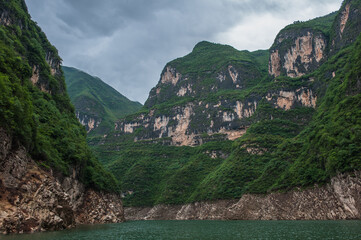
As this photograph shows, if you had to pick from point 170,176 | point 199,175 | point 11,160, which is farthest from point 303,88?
point 11,160

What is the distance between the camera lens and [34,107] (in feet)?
168

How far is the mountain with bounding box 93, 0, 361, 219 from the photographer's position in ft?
218

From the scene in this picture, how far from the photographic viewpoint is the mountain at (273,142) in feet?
218

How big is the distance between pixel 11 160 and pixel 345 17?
159m

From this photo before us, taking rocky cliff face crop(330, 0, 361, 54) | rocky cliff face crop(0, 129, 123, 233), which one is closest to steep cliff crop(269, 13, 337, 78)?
rocky cliff face crop(330, 0, 361, 54)

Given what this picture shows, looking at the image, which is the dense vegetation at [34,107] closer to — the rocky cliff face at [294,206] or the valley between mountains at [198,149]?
the valley between mountains at [198,149]

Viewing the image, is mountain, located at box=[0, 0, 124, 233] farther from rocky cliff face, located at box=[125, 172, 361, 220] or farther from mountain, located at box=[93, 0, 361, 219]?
mountain, located at box=[93, 0, 361, 219]

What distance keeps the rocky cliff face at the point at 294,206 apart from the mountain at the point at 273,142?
0.28 meters

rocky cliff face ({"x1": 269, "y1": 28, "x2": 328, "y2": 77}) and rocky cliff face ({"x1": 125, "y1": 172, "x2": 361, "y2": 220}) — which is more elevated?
rocky cliff face ({"x1": 269, "y1": 28, "x2": 328, "y2": 77})

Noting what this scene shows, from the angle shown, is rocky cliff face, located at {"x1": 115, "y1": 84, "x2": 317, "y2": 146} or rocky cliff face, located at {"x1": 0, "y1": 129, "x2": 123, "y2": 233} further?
rocky cliff face, located at {"x1": 115, "y1": 84, "x2": 317, "y2": 146}

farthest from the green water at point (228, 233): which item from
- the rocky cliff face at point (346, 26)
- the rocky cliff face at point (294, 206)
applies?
the rocky cliff face at point (346, 26)

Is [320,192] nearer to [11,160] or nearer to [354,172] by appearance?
[354,172]

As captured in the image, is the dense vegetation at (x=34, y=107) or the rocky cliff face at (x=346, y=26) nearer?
the dense vegetation at (x=34, y=107)

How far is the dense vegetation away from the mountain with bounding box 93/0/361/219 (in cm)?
4301
